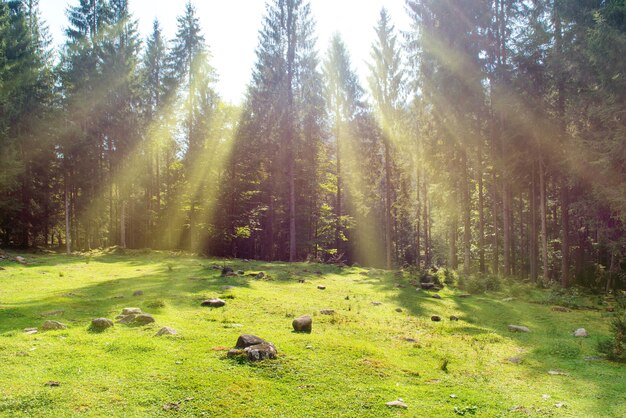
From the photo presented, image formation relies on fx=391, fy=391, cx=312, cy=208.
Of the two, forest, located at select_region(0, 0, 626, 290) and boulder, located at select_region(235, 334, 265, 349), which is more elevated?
forest, located at select_region(0, 0, 626, 290)

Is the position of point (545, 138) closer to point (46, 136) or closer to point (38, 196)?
point (46, 136)

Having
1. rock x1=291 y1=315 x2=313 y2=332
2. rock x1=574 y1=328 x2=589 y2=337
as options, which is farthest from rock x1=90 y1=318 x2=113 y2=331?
rock x1=574 y1=328 x2=589 y2=337

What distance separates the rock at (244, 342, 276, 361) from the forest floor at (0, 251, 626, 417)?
142 mm

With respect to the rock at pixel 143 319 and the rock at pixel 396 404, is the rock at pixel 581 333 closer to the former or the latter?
the rock at pixel 396 404

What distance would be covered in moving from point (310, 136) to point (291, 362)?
26.9 metres

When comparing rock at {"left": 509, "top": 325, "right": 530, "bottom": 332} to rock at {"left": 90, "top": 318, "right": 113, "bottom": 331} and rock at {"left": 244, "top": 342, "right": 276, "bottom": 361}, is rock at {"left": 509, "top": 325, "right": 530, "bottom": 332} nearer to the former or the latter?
rock at {"left": 244, "top": 342, "right": 276, "bottom": 361}

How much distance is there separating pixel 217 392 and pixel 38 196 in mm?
33991

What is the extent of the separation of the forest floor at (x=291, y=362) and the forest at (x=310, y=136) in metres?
11.1

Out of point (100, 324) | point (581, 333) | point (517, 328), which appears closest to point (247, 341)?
point (100, 324)

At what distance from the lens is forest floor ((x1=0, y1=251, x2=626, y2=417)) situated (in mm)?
4898

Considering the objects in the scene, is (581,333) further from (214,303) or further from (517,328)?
(214,303)

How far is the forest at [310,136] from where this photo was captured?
20.2 meters

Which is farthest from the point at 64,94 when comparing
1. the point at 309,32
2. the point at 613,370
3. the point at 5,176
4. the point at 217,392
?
the point at 613,370

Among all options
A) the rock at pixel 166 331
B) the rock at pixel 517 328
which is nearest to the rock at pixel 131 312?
the rock at pixel 166 331
